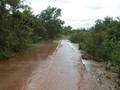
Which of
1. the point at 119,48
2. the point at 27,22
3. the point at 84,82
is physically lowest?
the point at 84,82

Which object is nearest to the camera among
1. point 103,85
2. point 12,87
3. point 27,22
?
point 12,87

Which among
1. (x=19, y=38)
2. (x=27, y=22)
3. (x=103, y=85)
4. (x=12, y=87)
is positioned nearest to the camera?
(x=12, y=87)

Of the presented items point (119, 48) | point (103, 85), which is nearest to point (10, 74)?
point (103, 85)

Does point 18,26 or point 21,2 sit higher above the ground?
point 21,2

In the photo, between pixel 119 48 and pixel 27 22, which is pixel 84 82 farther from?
pixel 27 22

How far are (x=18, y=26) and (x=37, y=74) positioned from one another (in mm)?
11424

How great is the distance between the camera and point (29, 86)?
1064 centimetres

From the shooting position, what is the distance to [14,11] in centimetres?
2186

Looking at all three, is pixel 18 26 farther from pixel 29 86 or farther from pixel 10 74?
pixel 29 86

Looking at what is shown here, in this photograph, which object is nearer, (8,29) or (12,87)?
(12,87)

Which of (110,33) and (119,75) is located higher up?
(110,33)

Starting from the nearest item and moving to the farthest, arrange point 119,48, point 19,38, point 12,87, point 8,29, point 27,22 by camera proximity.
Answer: point 12,87 < point 119,48 < point 8,29 < point 19,38 < point 27,22

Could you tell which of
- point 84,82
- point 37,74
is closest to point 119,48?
point 84,82

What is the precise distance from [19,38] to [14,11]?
3.22 metres
